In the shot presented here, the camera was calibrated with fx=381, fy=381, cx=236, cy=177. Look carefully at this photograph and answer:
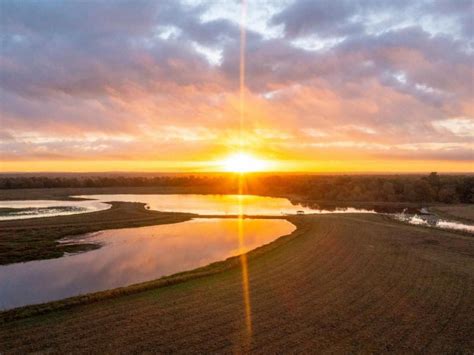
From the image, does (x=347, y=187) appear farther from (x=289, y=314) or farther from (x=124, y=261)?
(x=289, y=314)

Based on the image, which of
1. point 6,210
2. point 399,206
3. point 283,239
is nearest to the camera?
point 283,239

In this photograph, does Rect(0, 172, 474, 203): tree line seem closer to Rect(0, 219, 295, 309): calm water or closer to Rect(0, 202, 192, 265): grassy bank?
Rect(0, 219, 295, 309): calm water

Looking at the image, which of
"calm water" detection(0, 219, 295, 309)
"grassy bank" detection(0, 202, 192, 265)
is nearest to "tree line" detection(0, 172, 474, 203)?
"calm water" detection(0, 219, 295, 309)

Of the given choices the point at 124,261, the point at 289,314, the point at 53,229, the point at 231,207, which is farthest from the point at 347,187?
the point at 289,314

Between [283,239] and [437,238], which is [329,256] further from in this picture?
[437,238]

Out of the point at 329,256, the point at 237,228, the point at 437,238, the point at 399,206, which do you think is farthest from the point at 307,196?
the point at 329,256

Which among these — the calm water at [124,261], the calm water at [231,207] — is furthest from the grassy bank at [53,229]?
the calm water at [231,207]

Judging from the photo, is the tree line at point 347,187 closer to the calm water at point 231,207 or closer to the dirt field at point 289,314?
the calm water at point 231,207
